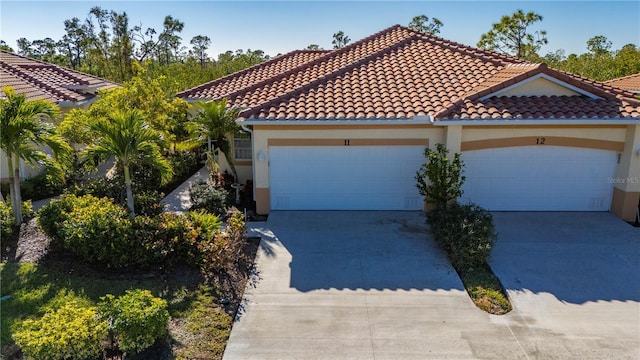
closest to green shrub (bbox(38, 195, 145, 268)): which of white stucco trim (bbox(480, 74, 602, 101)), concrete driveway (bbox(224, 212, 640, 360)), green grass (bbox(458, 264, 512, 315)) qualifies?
concrete driveway (bbox(224, 212, 640, 360))

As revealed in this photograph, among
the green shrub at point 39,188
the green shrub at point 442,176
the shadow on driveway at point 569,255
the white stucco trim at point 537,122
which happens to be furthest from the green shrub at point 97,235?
the white stucco trim at point 537,122

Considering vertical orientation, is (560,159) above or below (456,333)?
above

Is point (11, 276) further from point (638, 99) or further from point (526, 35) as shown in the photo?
point (526, 35)

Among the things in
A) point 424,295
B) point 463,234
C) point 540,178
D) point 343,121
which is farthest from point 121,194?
point 540,178

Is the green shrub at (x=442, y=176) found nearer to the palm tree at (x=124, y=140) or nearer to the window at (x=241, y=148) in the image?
the window at (x=241, y=148)

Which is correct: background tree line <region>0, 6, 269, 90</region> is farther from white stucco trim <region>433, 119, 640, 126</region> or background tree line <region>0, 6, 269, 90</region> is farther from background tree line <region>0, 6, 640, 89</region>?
white stucco trim <region>433, 119, 640, 126</region>

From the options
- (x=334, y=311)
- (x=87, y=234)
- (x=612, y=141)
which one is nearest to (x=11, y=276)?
(x=87, y=234)

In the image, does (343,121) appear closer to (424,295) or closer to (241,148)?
(241,148)
